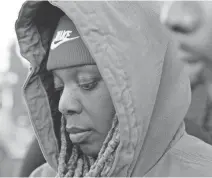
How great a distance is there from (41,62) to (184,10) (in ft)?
3.09

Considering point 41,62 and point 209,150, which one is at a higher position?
point 41,62

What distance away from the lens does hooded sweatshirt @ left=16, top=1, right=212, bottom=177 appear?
1286 mm

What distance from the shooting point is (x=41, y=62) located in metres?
1.65

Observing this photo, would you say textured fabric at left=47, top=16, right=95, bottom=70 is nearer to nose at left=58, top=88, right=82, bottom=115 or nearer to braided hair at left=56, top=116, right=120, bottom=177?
nose at left=58, top=88, right=82, bottom=115

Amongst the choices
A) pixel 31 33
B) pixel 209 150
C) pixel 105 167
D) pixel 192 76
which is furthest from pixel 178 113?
pixel 192 76

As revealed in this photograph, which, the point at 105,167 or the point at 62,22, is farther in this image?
the point at 62,22

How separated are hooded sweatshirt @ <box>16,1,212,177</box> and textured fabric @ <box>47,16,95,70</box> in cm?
9

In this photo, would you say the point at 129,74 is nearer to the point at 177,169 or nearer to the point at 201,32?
the point at 177,169

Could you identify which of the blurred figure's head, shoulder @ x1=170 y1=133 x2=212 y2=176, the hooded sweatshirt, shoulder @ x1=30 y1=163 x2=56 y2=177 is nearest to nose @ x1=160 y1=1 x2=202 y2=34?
the blurred figure's head

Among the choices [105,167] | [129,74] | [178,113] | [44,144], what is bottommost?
[44,144]

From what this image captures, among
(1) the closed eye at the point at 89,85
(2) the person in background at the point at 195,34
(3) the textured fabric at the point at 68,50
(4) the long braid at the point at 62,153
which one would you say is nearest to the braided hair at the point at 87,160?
(4) the long braid at the point at 62,153

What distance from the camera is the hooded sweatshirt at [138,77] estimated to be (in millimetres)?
1286

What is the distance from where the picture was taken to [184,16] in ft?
7.23

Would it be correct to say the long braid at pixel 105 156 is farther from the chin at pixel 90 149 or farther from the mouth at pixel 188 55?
the mouth at pixel 188 55
